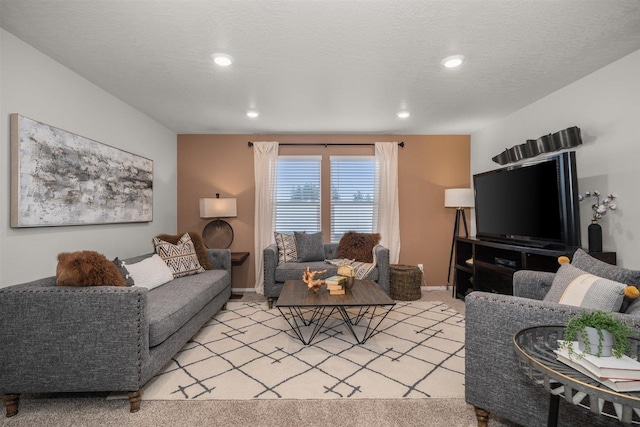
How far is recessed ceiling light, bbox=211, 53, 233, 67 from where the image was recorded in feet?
7.75

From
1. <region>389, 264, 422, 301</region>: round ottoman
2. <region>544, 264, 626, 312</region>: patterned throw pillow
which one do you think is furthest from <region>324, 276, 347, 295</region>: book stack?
<region>544, 264, 626, 312</region>: patterned throw pillow

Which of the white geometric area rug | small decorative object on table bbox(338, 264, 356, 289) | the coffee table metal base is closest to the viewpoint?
the white geometric area rug

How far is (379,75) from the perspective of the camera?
273cm

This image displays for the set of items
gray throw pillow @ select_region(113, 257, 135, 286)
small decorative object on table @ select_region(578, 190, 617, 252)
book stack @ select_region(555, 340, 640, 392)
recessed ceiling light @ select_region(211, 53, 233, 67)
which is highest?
recessed ceiling light @ select_region(211, 53, 233, 67)

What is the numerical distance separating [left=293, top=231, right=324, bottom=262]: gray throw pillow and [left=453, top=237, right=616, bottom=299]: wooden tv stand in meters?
2.04

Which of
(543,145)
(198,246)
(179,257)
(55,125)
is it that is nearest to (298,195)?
(198,246)

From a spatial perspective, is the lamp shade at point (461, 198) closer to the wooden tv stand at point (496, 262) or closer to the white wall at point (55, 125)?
the wooden tv stand at point (496, 262)

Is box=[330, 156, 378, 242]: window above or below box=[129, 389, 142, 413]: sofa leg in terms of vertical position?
above

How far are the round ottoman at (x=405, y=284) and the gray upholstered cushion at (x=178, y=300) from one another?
228 centimetres

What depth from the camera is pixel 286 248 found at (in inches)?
168

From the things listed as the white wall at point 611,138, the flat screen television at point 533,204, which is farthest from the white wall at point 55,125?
the white wall at point 611,138

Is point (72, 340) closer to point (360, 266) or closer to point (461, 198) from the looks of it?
point (360, 266)

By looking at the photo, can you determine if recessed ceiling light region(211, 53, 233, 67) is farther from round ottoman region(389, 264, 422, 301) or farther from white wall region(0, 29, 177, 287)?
round ottoman region(389, 264, 422, 301)

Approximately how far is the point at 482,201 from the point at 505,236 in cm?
63
